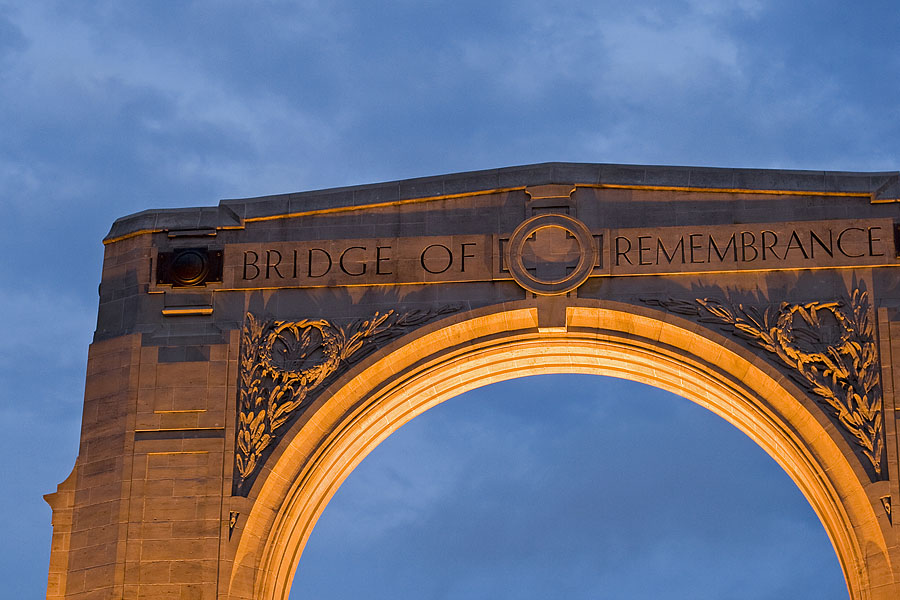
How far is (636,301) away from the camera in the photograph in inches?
902

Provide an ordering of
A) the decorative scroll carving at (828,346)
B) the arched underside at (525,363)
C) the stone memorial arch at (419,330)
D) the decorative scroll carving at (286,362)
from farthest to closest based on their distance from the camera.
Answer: the decorative scroll carving at (286,362)
the stone memorial arch at (419,330)
the arched underside at (525,363)
the decorative scroll carving at (828,346)

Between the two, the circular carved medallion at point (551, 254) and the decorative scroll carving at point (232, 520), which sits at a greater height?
the circular carved medallion at point (551, 254)

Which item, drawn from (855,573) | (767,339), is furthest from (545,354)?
(855,573)

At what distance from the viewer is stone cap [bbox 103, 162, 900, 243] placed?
2309 cm

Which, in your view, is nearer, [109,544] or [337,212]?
[109,544]

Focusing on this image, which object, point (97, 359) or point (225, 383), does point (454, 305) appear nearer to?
point (225, 383)

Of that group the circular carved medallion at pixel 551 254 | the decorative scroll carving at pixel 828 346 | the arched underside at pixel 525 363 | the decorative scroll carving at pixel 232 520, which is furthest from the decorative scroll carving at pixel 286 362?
the decorative scroll carving at pixel 828 346

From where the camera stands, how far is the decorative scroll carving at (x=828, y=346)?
71.9 feet

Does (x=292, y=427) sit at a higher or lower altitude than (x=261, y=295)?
lower

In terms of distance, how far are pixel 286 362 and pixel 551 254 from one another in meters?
3.97

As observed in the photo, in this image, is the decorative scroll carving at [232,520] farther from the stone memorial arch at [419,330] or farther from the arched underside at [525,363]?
the arched underside at [525,363]

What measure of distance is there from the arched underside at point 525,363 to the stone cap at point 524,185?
1867 millimetres

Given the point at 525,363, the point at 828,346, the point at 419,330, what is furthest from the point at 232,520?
the point at 828,346

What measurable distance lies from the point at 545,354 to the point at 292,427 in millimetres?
3854
